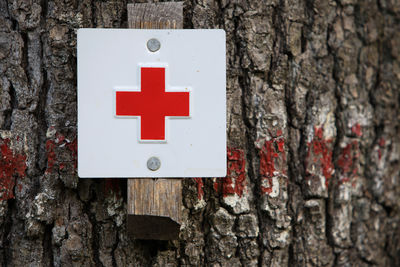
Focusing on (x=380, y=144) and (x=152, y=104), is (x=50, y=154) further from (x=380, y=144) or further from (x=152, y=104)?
(x=380, y=144)

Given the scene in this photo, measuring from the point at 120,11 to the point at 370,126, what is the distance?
3.34 feet

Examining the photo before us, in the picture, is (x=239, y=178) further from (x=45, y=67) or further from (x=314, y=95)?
(x=45, y=67)

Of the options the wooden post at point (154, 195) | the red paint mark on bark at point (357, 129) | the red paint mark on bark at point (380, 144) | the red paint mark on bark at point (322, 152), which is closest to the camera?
the wooden post at point (154, 195)

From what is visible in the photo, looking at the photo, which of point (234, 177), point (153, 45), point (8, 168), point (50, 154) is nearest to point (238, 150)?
point (234, 177)

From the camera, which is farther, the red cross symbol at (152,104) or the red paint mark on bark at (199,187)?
the red paint mark on bark at (199,187)

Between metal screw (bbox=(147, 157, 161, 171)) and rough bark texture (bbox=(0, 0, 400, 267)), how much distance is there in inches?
6.7

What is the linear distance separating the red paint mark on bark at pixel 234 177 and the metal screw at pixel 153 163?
24 cm

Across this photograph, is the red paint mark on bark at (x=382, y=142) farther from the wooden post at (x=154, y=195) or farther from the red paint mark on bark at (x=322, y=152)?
the wooden post at (x=154, y=195)

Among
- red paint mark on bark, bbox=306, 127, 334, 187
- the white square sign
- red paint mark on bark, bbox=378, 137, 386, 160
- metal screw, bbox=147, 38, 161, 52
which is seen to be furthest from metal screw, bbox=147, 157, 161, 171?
red paint mark on bark, bbox=378, 137, 386, 160

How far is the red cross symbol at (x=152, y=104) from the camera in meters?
1.17

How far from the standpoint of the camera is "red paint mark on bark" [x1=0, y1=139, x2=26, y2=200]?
1255 mm

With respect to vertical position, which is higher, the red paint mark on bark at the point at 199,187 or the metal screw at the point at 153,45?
the metal screw at the point at 153,45

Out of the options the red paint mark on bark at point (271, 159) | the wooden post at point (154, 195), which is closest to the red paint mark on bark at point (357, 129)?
the red paint mark on bark at point (271, 159)

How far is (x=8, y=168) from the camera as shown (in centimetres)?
126
